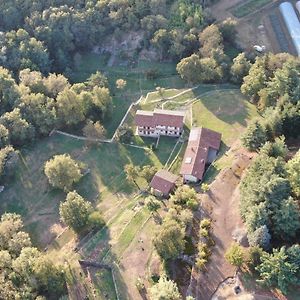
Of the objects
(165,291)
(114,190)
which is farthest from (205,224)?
(114,190)

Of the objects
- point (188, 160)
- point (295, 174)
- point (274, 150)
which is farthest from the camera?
point (188, 160)

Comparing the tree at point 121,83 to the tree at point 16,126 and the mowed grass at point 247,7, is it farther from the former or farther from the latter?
the mowed grass at point 247,7

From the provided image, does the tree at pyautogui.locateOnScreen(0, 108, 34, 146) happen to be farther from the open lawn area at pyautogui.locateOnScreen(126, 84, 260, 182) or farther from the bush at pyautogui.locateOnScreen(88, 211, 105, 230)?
the bush at pyautogui.locateOnScreen(88, 211, 105, 230)

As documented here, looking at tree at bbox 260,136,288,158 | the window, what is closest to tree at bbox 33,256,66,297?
the window

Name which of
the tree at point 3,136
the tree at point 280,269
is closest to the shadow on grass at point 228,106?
the tree at point 280,269

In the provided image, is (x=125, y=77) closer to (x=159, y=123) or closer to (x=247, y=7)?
(x=159, y=123)

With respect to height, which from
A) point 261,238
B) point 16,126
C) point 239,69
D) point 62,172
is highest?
point 239,69
